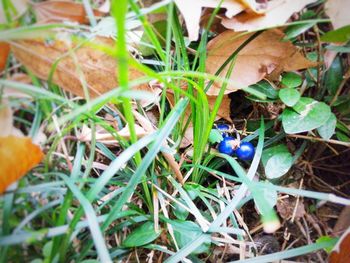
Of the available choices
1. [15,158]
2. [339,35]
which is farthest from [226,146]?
[15,158]

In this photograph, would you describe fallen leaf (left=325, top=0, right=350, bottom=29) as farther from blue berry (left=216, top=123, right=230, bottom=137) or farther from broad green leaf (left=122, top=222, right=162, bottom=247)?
broad green leaf (left=122, top=222, right=162, bottom=247)

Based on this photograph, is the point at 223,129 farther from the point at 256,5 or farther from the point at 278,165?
the point at 256,5

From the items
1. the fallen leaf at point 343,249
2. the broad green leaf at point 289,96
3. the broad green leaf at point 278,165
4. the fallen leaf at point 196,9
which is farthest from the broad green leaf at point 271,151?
the fallen leaf at point 196,9

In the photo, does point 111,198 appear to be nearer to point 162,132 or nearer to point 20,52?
point 162,132

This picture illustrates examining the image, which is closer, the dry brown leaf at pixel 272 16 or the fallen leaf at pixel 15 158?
the fallen leaf at pixel 15 158

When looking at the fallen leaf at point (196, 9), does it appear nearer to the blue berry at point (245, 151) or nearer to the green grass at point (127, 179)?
the green grass at point (127, 179)

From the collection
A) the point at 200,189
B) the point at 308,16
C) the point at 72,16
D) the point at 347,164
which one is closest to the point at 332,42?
the point at 308,16
